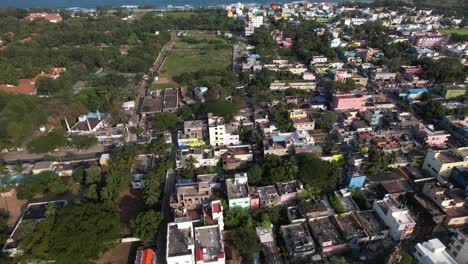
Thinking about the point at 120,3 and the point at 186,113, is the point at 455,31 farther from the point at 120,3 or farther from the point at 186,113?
the point at 120,3

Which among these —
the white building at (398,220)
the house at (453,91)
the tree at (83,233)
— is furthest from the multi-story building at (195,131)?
the house at (453,91)

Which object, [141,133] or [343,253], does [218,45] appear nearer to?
[141,133]

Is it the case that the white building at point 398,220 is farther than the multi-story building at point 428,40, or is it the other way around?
the multi-story building at point 428,40

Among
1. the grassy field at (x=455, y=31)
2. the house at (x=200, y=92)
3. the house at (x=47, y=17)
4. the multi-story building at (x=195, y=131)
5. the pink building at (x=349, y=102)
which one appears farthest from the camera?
the house at (x=47, y=17)

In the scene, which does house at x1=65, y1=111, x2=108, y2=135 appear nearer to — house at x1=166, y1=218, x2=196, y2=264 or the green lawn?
the green lawn

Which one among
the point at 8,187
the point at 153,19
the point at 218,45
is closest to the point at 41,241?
the point at 8,187

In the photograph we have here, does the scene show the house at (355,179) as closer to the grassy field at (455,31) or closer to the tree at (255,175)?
the tree at (255,175)
